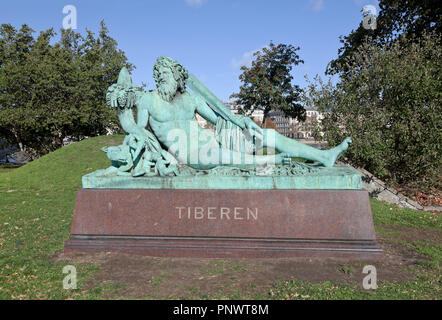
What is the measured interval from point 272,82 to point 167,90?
50.7 feet

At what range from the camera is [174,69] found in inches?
230

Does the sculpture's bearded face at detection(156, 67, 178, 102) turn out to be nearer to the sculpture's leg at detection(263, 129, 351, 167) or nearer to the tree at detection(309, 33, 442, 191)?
the sculpture's leg at detection(263, 129, 351, 167)

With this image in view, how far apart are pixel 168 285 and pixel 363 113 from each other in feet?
28.3

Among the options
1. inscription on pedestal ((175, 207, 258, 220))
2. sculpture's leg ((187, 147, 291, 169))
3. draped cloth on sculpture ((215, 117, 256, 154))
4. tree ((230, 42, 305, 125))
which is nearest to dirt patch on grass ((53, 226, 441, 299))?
inscription on pedestal ((175, 207, 258, 220))

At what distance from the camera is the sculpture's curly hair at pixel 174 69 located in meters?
5.80

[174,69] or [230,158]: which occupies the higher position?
[174,69]

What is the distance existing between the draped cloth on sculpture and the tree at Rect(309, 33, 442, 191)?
17.1 ft

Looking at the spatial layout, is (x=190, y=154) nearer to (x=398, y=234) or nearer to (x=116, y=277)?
(x=116, y=277)

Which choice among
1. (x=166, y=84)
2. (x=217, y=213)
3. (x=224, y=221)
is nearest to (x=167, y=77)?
(x=166, y=84)

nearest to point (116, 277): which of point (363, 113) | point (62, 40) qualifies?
point (363, 113)

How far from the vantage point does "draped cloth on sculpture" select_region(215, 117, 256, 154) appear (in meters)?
5.85

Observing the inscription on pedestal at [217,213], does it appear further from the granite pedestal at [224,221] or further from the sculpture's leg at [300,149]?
the sculpture's leg at [300,149]

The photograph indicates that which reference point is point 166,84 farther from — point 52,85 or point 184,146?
point 52,85

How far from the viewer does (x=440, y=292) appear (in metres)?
4.01
